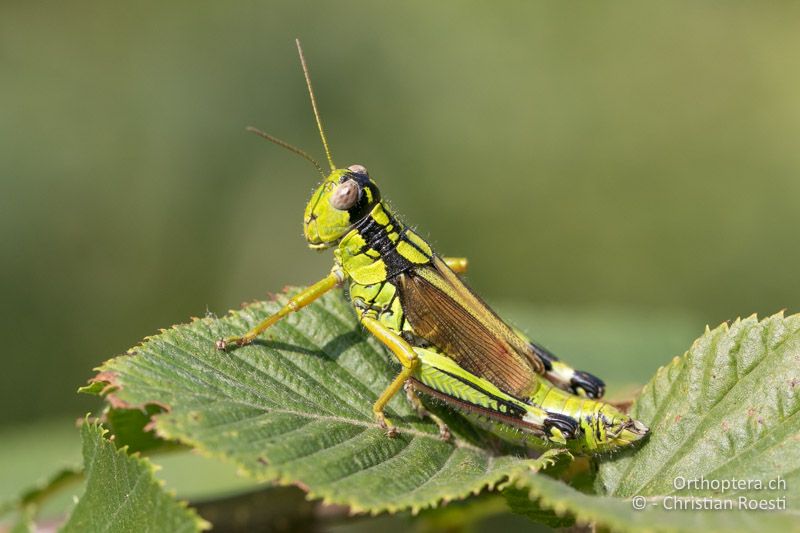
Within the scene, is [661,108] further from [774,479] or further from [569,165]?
[774,479]

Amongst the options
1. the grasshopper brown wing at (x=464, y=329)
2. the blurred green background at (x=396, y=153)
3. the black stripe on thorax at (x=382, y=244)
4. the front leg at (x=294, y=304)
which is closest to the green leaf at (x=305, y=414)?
the front leg at (x=294, y=304)

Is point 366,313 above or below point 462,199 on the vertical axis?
below

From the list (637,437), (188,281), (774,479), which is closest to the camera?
(774,479)

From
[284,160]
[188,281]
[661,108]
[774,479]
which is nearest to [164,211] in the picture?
[188,281]

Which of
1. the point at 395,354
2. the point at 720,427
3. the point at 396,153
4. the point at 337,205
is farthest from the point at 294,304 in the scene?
the point at 396,153

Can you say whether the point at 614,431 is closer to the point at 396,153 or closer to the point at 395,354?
the point at 395,354

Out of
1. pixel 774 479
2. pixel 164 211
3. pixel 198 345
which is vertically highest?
pixel 164 211
